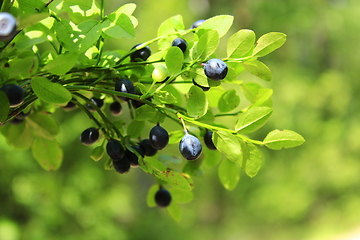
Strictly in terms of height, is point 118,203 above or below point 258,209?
above

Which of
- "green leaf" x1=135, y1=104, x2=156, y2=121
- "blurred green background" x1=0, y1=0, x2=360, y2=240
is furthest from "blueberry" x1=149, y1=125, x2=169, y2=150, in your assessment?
"blurred green background" x1=0, y1=0, x2=360, y2=240

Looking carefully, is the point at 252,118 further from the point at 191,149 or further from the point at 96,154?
the point at 96,154

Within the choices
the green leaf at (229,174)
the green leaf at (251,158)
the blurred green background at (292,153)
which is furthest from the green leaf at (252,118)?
the blurred green background at (292,153)

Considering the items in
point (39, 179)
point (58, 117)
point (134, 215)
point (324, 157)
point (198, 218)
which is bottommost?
point (198, 218)

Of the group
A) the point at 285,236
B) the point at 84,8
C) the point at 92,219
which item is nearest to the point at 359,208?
the point at 285,236

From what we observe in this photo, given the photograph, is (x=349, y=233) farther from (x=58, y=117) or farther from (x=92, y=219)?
(x=58, y=117)

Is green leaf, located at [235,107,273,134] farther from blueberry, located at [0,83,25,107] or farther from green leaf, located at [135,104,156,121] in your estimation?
blueberry, located at [0,83,25,107]
